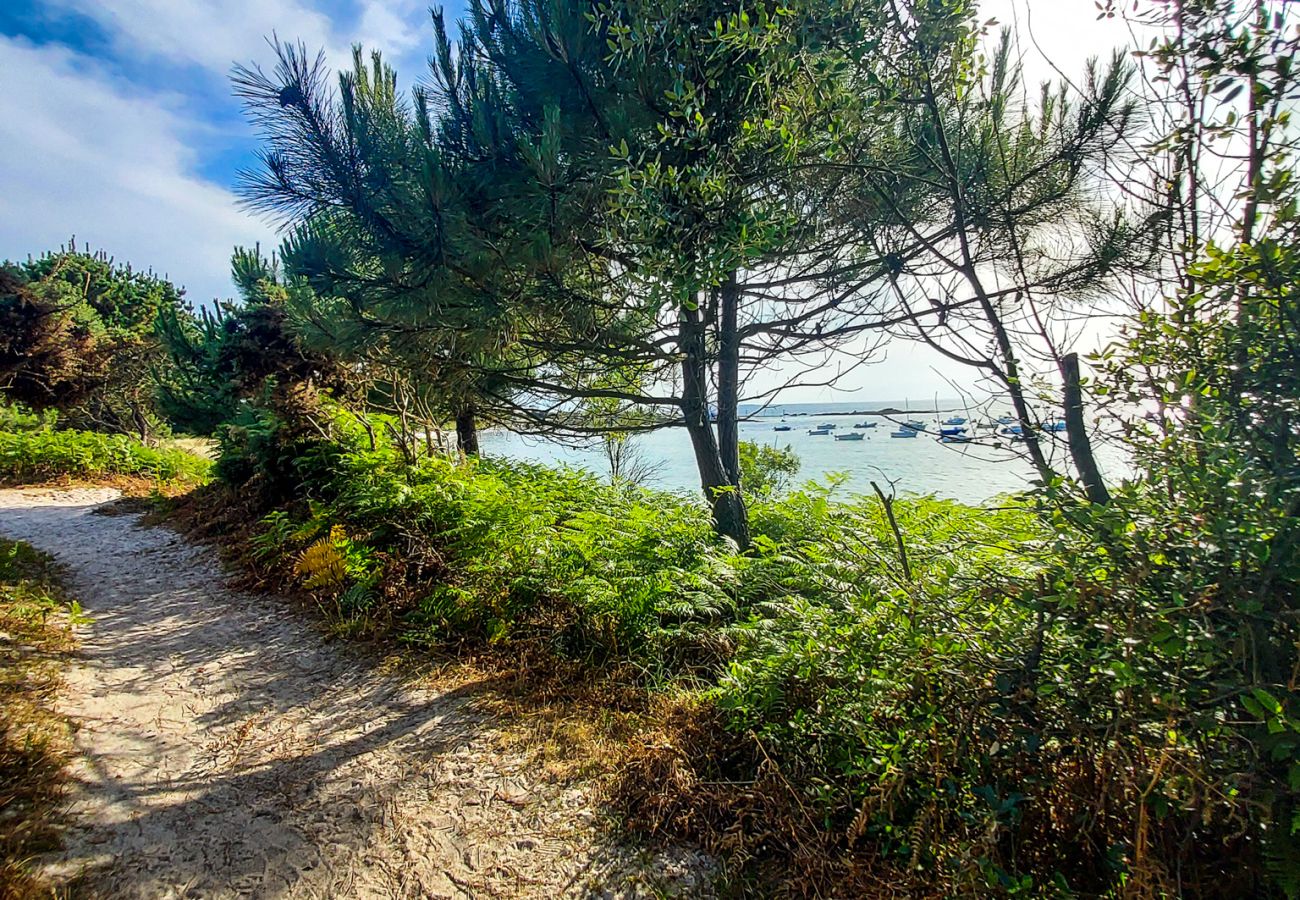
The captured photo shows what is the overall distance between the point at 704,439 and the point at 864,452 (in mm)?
12914

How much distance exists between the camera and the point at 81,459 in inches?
376

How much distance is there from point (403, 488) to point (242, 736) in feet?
6.72

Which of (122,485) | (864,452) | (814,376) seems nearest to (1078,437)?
(814,376)

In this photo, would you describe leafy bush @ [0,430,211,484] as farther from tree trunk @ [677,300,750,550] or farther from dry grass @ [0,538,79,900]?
tree trunk @ [677,300,750,550]

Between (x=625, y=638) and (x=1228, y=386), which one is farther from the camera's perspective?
(x=625, y=638)

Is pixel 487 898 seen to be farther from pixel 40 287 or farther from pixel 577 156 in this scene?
pixel 40 287

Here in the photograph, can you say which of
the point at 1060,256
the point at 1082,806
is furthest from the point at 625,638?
the point at 1060,256

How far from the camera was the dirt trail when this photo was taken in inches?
74.1

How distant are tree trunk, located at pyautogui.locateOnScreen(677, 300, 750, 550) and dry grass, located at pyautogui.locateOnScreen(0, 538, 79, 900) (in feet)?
12.6

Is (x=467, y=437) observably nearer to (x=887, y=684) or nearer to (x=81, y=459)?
(x=887, y=684)

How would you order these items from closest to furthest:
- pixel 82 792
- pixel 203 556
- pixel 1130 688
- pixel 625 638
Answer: pixel 1130 688 < pixel 82 792 < pixel 625 638 < pixel 203 556

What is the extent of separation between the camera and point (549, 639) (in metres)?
3.36

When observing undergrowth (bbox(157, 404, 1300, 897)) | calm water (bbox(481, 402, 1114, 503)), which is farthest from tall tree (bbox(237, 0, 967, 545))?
undergrowth (bbox(157, 404, 1300, 897))

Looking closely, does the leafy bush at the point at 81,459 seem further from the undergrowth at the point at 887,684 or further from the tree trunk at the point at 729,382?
the tree trunk at the point at 729,382
